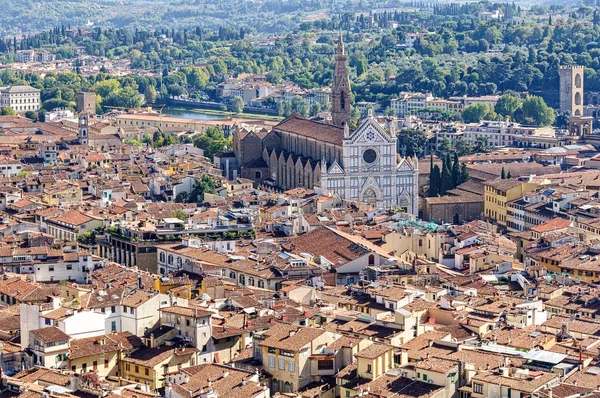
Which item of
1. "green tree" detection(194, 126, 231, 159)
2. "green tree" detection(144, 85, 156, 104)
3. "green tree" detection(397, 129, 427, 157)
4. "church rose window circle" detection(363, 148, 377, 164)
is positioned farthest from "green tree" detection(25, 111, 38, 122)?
"church rose window circle" detection(363, 148, 377, 164)

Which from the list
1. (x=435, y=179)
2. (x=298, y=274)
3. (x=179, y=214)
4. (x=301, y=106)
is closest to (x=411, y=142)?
(x=435, y=179)

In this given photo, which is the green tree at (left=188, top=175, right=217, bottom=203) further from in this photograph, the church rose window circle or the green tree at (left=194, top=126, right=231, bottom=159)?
the green tree at (left=194, top=126, right=231, bottom=159)

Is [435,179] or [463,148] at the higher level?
[435,179]

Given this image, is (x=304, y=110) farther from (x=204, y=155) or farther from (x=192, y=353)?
(x=192, y=353)

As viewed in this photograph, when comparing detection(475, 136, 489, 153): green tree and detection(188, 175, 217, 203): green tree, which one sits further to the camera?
detection(475, 136, 489, 153): green tree

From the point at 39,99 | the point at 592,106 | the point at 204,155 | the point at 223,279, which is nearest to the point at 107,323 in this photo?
the point at 223,279

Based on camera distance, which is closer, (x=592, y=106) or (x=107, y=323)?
(x=107, y=323)

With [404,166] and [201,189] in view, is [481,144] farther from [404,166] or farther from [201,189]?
[201,189]
